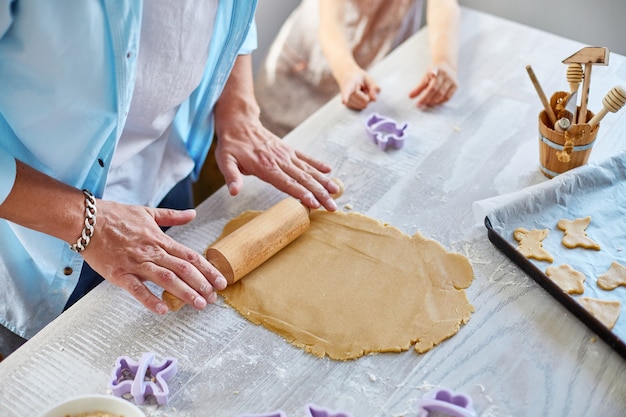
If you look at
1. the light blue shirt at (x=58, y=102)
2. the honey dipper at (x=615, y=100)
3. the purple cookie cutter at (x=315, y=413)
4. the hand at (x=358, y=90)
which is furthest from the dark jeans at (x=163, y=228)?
the honey dipper at (x=615, y=100)

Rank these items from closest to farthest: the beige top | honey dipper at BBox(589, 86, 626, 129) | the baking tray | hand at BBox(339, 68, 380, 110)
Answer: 1. the baking tray
2. honey dipper at BBox(589, 86, 626, 129)
3. hand at BBox(339, 68, 380, 110)
4. the beige top

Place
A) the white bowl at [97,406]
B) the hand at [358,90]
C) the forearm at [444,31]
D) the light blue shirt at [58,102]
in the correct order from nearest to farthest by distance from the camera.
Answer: the white bowl at [97,406]
the light blue shirt at [58,102]
the hand at [358,90]
the forearm at [444,31]

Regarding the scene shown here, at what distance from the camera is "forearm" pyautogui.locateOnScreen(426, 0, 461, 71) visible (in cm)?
172

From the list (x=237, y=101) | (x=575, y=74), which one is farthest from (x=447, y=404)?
(x=237, y=101)

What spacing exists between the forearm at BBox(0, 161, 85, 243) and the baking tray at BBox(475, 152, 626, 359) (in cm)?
73

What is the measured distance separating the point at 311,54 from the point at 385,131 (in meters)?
0.75

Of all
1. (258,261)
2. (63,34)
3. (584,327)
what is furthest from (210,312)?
(584,327)

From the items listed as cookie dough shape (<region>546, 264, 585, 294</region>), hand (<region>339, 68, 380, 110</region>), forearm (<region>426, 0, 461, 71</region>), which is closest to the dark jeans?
hand (<region>339, 68, 380, 110</region>)

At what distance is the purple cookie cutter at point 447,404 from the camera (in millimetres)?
953

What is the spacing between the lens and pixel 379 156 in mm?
1482

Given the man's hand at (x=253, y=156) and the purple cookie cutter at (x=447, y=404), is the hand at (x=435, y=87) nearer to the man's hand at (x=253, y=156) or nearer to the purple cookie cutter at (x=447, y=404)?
the man's hand at (x=253, y=156)

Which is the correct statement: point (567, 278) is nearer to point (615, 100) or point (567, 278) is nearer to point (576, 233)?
point (576, 233)

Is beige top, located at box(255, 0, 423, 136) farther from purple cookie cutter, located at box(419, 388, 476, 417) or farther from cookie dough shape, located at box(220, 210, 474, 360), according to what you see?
purple cookie cutter, located at box(419, 388, 476, 417)

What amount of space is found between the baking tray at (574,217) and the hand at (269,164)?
0.33 meters
